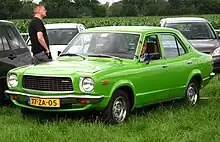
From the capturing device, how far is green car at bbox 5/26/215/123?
7.21 meters

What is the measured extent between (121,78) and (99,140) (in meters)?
1.44

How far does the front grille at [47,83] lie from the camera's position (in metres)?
7.23

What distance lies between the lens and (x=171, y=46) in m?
9.18

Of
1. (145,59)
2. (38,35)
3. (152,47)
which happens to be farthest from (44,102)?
(38,35)

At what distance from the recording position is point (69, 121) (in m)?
7.42

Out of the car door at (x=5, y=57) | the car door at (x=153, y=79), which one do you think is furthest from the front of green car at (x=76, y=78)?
the car door at (x=5, y=57)

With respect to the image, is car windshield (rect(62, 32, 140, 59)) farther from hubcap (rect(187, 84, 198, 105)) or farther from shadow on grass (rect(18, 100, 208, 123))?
hubcap (rect(187, 84, 198, 105))

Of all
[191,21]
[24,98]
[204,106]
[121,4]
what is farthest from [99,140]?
[121,4]

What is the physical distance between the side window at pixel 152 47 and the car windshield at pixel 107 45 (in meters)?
0.17

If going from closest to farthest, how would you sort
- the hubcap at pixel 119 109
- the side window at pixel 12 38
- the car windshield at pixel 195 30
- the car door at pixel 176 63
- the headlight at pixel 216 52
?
1. the hubcap at pixel 119 109
2. the car door at pixel 176 63
3. the side window at pixel 12 38
4. the headlight at pixel 216 52
5. the car windshield at pixel 195 30

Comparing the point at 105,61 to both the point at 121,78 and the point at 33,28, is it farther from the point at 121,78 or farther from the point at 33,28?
the point at 33,28

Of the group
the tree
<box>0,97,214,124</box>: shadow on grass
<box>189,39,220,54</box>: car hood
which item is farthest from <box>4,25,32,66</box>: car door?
the tree

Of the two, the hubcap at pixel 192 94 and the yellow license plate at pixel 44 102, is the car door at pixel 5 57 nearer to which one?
the yellow license plate at pixel 44 102

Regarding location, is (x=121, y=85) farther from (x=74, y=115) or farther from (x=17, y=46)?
(x=17, y=46)
